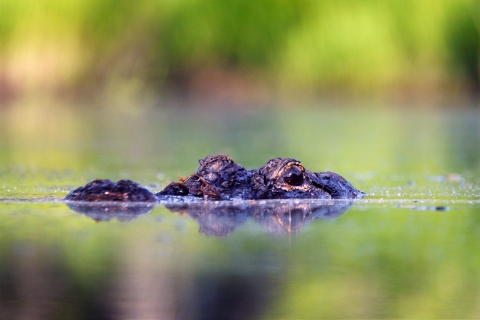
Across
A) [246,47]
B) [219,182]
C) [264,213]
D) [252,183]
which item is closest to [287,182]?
[252,183]

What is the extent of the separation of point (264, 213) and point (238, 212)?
0.44 ft

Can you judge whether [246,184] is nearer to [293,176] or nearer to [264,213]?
[293,176]

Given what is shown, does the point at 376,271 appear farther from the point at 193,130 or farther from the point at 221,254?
the point at 193,130

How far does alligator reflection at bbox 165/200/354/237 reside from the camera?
13.7 ft

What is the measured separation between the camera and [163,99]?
54.9 ft

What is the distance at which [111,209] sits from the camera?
15.4 feet

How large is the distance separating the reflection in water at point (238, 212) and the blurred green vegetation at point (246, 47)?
37.4 ft

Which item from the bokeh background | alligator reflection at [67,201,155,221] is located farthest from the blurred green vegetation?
alligator reflection at [67,201,155,221]

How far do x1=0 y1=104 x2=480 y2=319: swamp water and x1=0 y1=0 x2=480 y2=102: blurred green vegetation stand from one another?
27.5 feet

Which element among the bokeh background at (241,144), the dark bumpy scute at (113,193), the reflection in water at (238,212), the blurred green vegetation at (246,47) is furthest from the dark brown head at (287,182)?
the blurred green vegetation at (246,47)

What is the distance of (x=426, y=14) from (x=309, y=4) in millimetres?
2137

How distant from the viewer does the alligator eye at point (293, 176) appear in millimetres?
5066

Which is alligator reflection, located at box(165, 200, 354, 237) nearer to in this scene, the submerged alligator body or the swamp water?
the swamp water

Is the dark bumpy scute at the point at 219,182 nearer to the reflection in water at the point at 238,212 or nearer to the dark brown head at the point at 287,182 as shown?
the dark brown head at the point at 287,182
